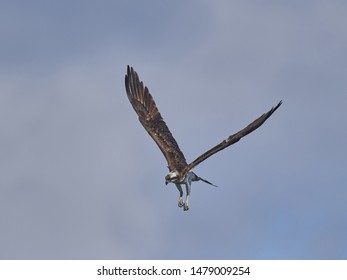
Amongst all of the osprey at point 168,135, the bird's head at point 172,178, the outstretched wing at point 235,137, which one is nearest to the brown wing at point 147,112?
the osprey at point 168,135

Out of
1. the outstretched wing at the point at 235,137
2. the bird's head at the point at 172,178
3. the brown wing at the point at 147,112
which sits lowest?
the bird's head at the point at 172,178

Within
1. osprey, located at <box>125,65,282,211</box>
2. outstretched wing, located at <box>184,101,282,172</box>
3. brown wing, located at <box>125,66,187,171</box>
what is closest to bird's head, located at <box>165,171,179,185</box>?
osprey, located at <box>125,65,282,211</box>

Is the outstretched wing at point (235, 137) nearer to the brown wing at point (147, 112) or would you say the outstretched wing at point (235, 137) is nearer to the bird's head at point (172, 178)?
the bird's head at point (172, 178)

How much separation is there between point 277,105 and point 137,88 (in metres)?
10.8

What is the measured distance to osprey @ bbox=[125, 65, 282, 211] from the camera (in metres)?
54.0

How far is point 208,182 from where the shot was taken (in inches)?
2146

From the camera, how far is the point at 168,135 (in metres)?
59.4

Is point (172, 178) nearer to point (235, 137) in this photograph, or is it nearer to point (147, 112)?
point (235, 137)

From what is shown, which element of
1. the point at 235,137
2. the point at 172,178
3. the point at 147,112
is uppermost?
the point at 147,112

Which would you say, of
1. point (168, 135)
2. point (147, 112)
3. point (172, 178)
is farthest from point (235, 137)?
point (147, 112)

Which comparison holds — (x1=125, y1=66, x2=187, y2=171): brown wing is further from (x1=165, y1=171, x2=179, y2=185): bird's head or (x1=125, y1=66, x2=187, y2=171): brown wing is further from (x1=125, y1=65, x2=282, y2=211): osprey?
(x1=165, y1=171, x2=179, y2=185): bird's head

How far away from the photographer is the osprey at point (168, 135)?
5400 centimetres

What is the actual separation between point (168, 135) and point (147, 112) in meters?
2.05
